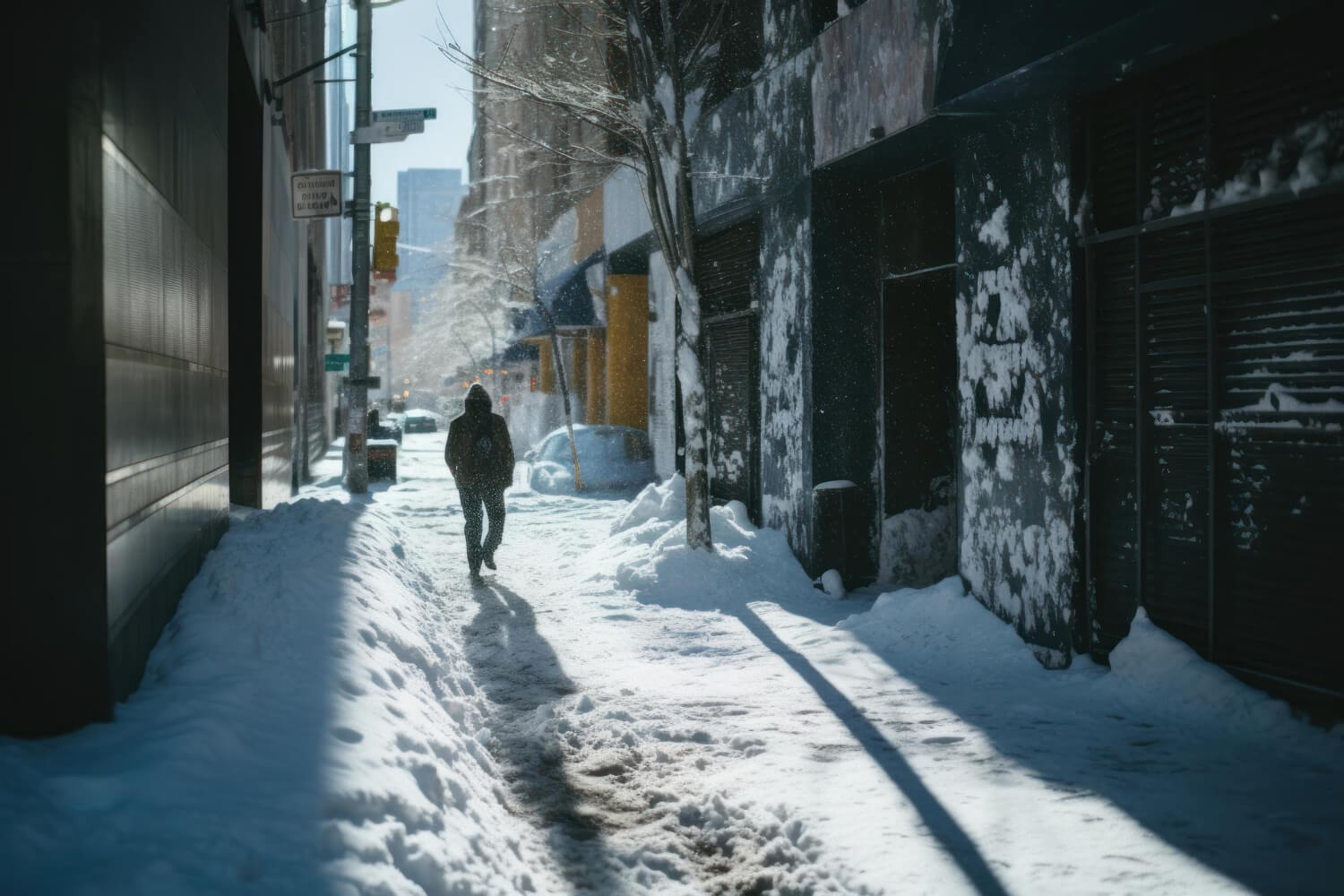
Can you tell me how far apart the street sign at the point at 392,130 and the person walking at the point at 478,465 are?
6574mm

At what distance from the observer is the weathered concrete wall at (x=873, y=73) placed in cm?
859

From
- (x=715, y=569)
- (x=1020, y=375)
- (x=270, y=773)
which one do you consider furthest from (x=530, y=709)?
(x=715, y=569)

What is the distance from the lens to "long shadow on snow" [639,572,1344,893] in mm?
4055

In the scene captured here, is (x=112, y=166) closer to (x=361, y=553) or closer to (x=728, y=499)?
(x=361, y=553)

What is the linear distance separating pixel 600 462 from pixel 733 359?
27.3ft

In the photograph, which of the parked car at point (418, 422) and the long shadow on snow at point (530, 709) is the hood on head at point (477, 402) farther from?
the parked car at point (418, 422)

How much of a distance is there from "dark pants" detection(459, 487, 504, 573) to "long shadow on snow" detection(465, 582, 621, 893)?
583 mm

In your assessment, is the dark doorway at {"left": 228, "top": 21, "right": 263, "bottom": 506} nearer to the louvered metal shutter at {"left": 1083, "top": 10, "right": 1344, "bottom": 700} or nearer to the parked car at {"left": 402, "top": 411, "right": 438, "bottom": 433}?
the louvered metal shutter at {"left": 1083, "top": 10, "right": 1344, "bottom": 700}

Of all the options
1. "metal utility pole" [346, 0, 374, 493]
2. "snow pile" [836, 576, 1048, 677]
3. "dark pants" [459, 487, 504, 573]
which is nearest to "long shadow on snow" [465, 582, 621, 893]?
"dark pants" [459, 487, 504, 573]

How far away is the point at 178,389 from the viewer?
583cm

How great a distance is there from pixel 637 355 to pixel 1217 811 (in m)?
20.8

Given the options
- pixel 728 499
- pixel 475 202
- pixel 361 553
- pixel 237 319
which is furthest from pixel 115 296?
pixel 475 202

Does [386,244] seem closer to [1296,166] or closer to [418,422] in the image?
[1296,166]

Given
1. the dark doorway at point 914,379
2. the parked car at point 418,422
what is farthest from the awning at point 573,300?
the parked car at point 418,422
